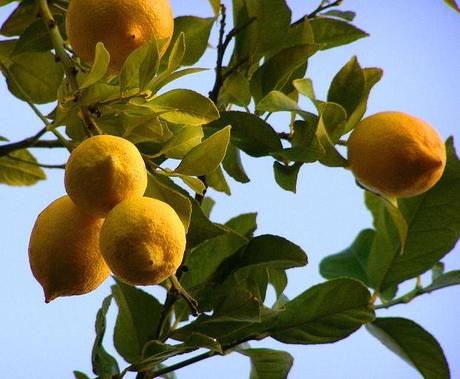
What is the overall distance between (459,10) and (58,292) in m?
0.55

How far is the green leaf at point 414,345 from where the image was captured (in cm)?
89

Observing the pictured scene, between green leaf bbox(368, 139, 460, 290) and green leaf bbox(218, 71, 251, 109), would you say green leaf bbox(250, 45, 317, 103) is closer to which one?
green leaf bbox(218, 71, 251, 109)

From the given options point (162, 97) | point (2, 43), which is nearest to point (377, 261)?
point (162, 97)

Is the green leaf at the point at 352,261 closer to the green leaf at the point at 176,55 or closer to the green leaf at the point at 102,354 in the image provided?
the green leaf at the point at 102,354

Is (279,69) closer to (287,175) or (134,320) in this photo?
(287,175)

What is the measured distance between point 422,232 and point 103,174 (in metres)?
0.47

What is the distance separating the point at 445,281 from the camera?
96 centimetres

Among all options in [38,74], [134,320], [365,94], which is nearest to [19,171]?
[38,74]

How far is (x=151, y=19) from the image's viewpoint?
688 millimetres

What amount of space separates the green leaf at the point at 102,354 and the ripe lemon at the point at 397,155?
304 mm

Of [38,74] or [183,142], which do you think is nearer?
[183,142]

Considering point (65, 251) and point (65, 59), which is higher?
point (65, 59)

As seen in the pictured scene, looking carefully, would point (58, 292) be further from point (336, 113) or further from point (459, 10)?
point (459, 10)

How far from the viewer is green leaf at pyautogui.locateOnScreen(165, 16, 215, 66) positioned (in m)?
0.89
